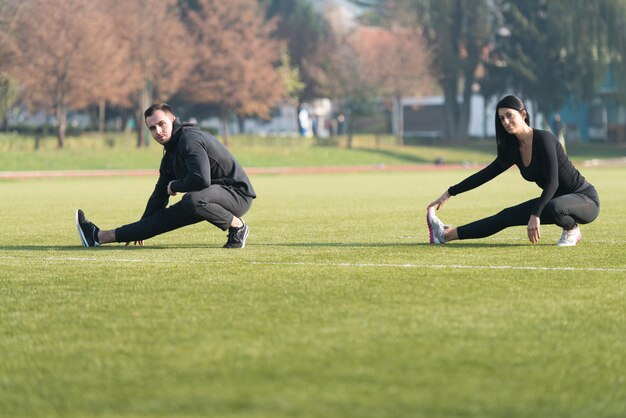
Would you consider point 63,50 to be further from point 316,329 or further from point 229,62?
point 316,329

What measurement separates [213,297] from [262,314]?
886 millimetres

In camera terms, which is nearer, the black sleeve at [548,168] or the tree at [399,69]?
the black sleeve at [548,168]

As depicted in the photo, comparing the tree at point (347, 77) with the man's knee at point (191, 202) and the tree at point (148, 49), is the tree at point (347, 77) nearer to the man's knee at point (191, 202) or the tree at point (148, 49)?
the tree at point (148, 49)

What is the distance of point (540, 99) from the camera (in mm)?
73688

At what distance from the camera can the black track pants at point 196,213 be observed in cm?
1160

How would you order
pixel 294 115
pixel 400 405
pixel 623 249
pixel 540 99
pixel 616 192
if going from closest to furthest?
pixel 400 405, pixel 623 249, pixel 616 192, pixel 540 99, pixel 294 115

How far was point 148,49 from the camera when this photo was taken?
208ft

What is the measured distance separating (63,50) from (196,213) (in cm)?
4646

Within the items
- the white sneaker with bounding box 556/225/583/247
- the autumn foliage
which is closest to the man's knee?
the white sneaker with bounding box 556/225/583/247

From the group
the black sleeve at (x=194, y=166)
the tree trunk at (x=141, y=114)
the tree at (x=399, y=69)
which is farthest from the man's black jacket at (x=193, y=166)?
the tree at (x=399, y=69)

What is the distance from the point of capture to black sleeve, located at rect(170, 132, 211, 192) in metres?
11.5

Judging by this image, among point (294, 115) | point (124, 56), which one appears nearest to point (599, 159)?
point (124, 56)

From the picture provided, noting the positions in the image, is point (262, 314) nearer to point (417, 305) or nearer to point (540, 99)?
point (417, 305)

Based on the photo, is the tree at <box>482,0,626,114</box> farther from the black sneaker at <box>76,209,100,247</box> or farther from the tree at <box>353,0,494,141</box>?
the black sneaker at <box>76,209,100,247</box>
